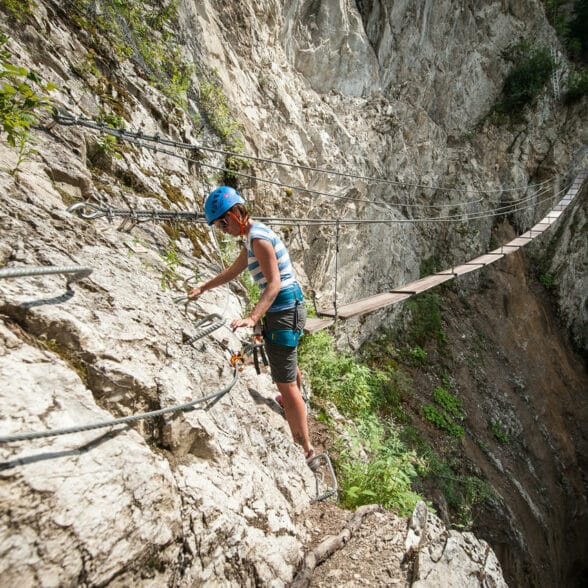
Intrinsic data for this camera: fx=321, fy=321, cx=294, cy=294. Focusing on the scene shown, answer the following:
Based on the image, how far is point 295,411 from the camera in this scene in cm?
266

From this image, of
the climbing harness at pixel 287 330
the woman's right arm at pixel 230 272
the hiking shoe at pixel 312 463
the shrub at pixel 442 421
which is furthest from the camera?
the shrub at pixel 442 421

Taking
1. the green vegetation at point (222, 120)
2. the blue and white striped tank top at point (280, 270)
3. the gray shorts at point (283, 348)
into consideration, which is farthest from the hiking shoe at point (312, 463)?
the green vegetation at point (222, 120)

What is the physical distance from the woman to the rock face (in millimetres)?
296

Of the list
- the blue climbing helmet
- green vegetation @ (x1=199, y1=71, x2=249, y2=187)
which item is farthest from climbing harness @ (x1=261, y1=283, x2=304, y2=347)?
green vegetation @ (x1=199, y1=71, x2=249, y2=187)

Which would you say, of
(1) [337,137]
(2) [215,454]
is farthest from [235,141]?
(2) [215,454]

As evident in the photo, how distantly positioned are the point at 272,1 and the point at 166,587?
8.26 m

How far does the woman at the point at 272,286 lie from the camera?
2236 mm

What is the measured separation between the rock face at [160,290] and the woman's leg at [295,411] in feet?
0.49

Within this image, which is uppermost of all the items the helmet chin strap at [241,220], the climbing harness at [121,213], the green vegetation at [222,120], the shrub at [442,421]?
the green vegetation at [222,120]

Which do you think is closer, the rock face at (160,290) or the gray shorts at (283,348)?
the rock face at (160,290)

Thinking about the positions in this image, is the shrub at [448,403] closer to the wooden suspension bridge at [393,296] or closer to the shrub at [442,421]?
the shrub at [442,421]

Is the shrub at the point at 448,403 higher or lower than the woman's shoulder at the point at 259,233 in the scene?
lower

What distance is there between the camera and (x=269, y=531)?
1858 mm

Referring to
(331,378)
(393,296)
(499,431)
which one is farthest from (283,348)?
(499,431)
